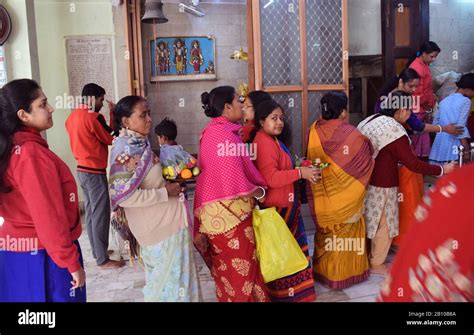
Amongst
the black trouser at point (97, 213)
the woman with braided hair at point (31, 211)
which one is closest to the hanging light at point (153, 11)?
the black trouser at point (97, 213)

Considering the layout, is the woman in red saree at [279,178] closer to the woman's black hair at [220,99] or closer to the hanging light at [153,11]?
the woman's black hair at [220,99]

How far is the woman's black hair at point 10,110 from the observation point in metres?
1.59

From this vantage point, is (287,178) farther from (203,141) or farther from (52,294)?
(52,294)

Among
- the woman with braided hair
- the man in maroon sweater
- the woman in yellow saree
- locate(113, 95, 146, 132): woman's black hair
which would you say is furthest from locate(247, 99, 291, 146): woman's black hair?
the man in maroon sweater

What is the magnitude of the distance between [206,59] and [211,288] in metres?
4.30

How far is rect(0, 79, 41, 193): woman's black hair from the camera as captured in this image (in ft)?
5.23

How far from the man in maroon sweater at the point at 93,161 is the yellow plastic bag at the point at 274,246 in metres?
1.59

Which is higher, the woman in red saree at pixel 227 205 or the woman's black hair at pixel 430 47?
the woman's black hair at pixel 430 47

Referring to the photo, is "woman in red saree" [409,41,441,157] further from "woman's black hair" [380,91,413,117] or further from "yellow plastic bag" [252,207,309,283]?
"yellow plastic bag" [252,207,309,283]

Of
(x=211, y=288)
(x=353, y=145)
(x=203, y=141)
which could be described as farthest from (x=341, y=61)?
(x=211, y=288)

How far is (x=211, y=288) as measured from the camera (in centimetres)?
301

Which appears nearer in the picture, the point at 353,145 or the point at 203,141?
the point at 203,141

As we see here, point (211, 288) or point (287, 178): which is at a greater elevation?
point (287, 178)

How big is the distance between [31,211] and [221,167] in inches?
39.3
